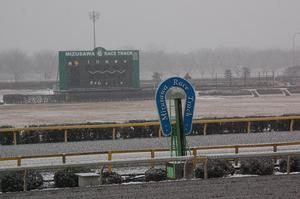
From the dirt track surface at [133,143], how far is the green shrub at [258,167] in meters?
7.30

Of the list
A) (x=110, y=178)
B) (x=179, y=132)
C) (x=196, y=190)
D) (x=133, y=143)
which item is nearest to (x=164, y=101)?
(x=179, y=132)

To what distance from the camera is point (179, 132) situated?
1369cm

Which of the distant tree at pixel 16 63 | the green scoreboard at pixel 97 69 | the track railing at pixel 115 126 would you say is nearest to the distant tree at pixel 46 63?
the distant tree at pixel 16 63

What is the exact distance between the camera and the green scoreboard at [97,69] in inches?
1916

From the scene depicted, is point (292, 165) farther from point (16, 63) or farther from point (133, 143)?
point (16, 63)

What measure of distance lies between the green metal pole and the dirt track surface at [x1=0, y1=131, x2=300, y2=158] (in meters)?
5.86

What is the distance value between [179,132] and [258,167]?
2.39 metres

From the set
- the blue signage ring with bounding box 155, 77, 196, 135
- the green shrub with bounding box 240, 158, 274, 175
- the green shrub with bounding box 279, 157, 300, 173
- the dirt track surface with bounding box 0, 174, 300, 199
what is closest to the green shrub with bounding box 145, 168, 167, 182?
the dirt track surface with bounding box 0, 174, 300, 199

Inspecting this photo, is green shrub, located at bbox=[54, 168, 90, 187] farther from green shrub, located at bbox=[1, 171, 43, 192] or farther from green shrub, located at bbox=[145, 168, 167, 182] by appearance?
green shrub, located at bbox=[145, 168, 167, 182]

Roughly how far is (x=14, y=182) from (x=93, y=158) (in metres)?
5.71

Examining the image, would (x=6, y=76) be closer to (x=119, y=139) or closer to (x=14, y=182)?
(x=119, y=139)

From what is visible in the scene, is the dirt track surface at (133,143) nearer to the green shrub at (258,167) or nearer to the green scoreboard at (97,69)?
the green shrub at (258,167)

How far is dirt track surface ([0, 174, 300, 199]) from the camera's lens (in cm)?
988

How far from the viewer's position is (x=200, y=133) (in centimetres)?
2338
